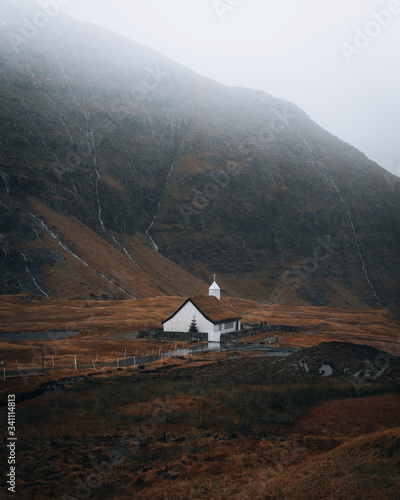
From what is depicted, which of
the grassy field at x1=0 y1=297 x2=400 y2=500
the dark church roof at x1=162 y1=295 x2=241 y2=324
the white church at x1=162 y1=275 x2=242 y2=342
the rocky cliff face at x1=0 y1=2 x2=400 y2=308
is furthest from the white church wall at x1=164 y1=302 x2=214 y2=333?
the rocky cliff face at x1=0 y1=2 x2=400 y2=308

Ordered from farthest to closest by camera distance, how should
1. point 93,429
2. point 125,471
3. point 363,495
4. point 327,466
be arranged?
point 93,429
point 125,471
point 327,466
point 363,495

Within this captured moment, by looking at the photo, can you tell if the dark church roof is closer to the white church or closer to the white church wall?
the white church

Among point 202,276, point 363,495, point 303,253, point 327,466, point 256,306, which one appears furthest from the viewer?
point 303,253

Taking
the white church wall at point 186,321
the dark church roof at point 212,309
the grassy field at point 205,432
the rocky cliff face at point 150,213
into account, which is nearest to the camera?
the grassy field at point 205,432

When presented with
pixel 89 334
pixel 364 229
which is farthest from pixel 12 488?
pixel 364 229

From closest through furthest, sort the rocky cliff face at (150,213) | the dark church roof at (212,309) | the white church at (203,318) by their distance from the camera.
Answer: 1. the white church at (203,318)
2. the dark church roof at (212,309)
3. the rocky cliff face at (150,213)

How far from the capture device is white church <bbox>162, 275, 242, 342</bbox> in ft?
197

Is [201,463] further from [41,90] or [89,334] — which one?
[41,90]

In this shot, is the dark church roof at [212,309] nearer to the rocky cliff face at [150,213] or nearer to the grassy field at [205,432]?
the grassy field at [205,432]

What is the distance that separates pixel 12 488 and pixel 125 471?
12.5 feet

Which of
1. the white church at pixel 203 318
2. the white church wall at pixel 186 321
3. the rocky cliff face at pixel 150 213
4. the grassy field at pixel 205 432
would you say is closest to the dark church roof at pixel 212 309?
the white church at pixel 203 318

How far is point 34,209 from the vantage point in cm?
13138

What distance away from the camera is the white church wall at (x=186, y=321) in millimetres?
60344

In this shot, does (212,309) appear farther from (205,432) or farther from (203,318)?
(205,432)
